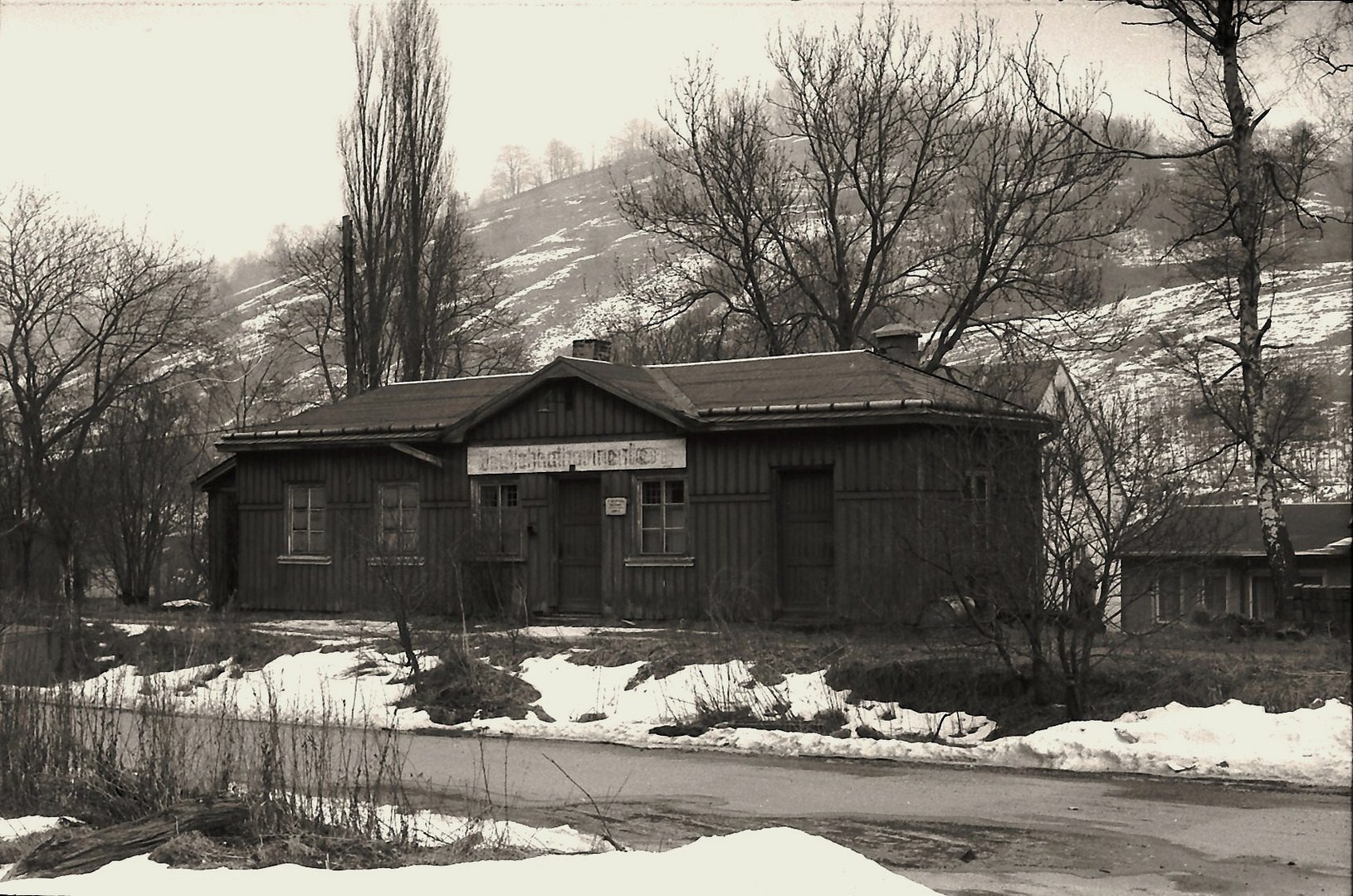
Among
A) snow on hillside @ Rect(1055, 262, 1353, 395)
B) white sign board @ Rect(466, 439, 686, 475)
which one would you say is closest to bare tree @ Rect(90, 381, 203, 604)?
white sign board @ Rect(466, 439, 686, 475)

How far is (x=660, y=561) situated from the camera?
80.3 ft

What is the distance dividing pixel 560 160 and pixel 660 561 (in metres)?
71.0

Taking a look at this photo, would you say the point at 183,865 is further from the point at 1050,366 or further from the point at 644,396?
the point at 1050,366

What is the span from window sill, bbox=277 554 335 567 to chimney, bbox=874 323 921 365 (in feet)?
37.3

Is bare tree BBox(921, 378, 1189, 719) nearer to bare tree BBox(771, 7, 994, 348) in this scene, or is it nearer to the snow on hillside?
bare tree BBox(771, 7, 994, 348)

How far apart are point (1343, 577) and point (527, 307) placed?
4986 inches

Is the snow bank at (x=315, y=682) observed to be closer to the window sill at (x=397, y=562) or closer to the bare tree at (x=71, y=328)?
the window sill at (x=397, y=562)

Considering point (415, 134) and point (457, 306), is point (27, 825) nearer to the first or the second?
point (415, 134)

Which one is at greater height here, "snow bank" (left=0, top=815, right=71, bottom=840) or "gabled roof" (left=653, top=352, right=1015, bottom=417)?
"gabled roof" (left=653, top=352, right=1015, bottom=417)

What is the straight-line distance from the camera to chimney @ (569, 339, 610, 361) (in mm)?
28656

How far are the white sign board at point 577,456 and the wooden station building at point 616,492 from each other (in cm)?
3

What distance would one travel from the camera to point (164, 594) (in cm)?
4997

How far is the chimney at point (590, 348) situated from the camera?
28.7 meters

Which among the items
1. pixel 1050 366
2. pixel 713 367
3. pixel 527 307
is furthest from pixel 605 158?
pixel 527 307
